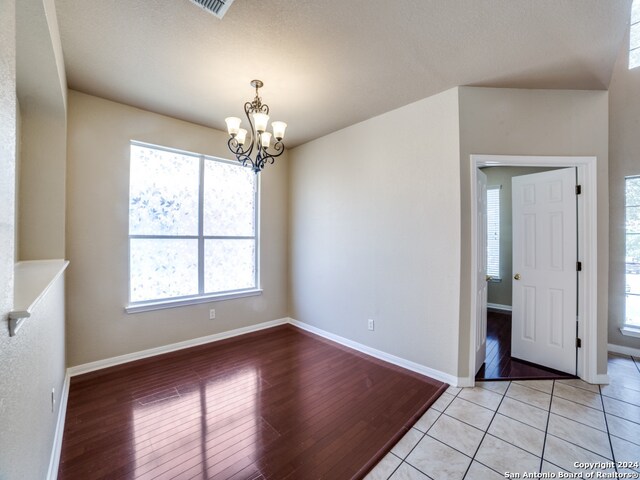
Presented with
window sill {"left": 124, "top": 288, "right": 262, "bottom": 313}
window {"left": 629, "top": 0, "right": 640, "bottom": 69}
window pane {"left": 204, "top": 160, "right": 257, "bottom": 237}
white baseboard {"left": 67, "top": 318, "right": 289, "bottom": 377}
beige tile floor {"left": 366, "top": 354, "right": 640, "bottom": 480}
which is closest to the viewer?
beige tile floor {"left": 366, "top": 354, "right": 640, "bottom": 480}

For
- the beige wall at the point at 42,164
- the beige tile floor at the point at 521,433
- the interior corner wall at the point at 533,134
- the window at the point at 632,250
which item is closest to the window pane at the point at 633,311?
the window at the point at 632,250

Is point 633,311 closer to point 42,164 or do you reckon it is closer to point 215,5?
point 215,5

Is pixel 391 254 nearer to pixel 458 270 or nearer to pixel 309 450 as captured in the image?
pixel 458 270

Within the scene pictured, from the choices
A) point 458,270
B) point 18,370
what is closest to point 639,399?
point 458,270

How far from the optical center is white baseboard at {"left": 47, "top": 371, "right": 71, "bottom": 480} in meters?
1.60

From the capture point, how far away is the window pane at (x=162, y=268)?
317 centimetres

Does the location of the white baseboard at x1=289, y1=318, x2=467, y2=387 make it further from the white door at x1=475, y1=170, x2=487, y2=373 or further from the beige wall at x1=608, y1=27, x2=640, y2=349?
the beige wall at x1=608, y1=27, x2=640, y2=349

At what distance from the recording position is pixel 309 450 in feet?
6.08

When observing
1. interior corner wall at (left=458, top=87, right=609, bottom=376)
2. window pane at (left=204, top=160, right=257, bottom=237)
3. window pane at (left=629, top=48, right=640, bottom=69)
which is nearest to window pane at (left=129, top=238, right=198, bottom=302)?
window pane at (left=204, top=160, right=257, bottom=237)

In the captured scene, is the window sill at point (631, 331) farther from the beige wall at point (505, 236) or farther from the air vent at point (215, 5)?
the air vent at point (215, 5)

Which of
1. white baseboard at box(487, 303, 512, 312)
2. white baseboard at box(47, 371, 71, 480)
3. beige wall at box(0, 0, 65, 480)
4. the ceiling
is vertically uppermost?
the ceiling

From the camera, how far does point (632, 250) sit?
327cm

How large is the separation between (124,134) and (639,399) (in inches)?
219

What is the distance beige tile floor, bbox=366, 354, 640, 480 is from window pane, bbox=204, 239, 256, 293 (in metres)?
2.83
